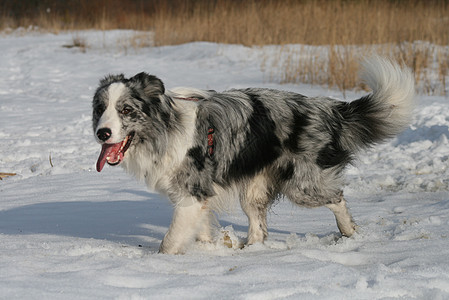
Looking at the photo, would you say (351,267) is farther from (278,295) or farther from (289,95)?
(289,95)

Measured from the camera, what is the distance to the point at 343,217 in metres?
4.45

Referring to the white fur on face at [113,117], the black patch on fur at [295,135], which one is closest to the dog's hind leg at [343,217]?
the black patch on fur at [295,135]

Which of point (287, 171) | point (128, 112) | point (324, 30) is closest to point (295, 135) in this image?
point (287, 171)

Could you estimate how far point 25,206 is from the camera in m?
5.47

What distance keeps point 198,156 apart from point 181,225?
464mm

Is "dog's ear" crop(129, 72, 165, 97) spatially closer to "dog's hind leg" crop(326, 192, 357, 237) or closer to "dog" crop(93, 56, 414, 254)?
"dog" crop(93, 56, 414, 254)

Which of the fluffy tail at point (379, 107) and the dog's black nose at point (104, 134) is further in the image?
the fluffy tail at point (379, 107)

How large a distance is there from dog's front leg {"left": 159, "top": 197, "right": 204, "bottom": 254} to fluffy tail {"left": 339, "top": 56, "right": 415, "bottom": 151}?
4.09 feet

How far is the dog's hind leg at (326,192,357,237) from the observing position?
14.6ft

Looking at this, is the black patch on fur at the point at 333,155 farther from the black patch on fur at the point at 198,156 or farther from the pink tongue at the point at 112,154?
the pink tongue at the point at 112,154

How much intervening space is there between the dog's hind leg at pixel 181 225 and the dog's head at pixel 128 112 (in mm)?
496

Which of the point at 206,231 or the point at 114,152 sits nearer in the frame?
the point at 114,152

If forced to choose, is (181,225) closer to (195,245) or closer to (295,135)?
(195,245)

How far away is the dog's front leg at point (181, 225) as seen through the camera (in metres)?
4.02
